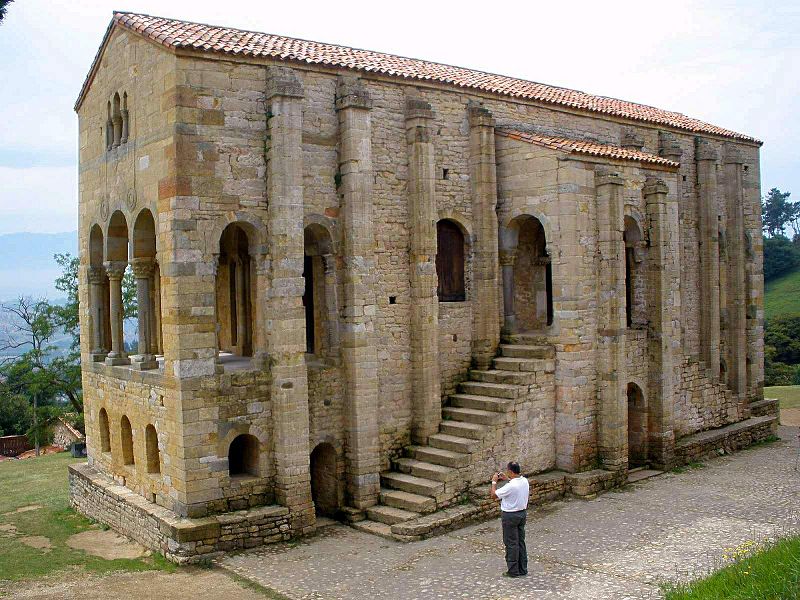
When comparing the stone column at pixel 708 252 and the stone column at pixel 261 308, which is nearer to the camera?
the stone column at pixel 261 308

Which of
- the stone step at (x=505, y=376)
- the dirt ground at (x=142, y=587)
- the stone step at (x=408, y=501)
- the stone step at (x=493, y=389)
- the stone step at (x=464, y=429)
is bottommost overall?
the dirt ground at (x=142, y=587)

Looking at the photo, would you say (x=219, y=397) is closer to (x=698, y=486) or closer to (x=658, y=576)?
(x=658, y=576)

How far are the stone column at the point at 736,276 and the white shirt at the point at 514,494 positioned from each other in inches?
643

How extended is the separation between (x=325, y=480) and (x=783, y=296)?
52.9 metres

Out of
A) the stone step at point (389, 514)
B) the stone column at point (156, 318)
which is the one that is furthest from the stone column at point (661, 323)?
the stone column at point (156, 318)

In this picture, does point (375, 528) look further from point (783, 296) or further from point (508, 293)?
point (783, 296)

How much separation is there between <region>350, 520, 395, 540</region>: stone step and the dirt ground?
3049mm

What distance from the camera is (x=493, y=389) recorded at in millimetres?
17203

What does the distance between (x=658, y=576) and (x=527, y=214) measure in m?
9.00

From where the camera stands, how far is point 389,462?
53.7 feet

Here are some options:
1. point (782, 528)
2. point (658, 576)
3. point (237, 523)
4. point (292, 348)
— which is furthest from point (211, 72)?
point (782, 528)

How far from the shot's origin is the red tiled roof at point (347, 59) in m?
14.4

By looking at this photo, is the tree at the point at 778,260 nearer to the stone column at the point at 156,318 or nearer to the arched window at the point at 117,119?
the stone column at the point at 156,318

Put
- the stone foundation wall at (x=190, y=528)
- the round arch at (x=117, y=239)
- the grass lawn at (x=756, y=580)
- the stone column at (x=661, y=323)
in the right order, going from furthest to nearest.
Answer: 1. the stone column at (x=661, y=323)
2. the round arch at (x=117, y=239)
3. the stone foundation wall at (x=190, y=528)
4. the grass lawn at (x=756, y=580)
